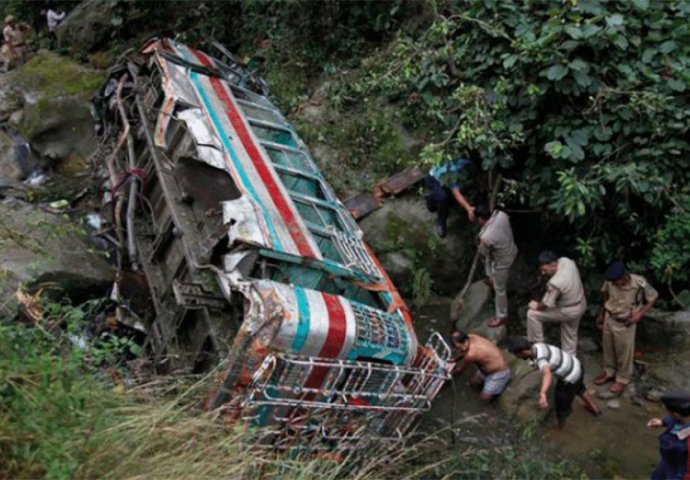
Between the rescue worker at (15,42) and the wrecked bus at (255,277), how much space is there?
625 cm

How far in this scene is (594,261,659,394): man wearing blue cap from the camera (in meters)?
6.41

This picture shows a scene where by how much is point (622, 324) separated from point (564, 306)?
563 mm

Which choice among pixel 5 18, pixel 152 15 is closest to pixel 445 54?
pixel 152 15

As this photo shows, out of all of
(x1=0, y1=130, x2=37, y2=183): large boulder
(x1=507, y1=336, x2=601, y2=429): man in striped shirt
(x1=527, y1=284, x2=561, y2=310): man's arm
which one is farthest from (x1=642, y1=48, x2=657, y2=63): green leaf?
(x1=0, y1=130, x2=37, y2=183): large boulder

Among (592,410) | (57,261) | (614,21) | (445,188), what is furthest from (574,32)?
(57,261)

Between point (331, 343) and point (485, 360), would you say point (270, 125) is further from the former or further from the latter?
point (331, 343)

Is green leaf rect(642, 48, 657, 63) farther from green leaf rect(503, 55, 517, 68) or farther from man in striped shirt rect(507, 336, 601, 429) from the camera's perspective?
man in striped shirt rect(507, 336, 601, 429)

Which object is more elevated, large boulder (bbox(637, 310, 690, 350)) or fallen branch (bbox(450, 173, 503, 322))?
fallen branch (bbox(450, 173, 503, 322))

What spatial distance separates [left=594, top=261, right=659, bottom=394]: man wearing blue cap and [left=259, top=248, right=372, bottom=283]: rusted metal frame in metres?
2.35

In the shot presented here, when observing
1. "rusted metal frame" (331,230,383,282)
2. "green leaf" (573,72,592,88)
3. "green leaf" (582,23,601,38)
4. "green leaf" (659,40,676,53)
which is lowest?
"rusted metal frame" (331,230,383,282)

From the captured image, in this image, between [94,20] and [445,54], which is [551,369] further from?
[94,20]

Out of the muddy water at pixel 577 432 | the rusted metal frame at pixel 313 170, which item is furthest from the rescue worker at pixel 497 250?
the rusted metal frame at pixel 313 170

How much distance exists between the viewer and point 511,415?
6520 millimetres

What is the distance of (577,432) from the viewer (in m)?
6.36
